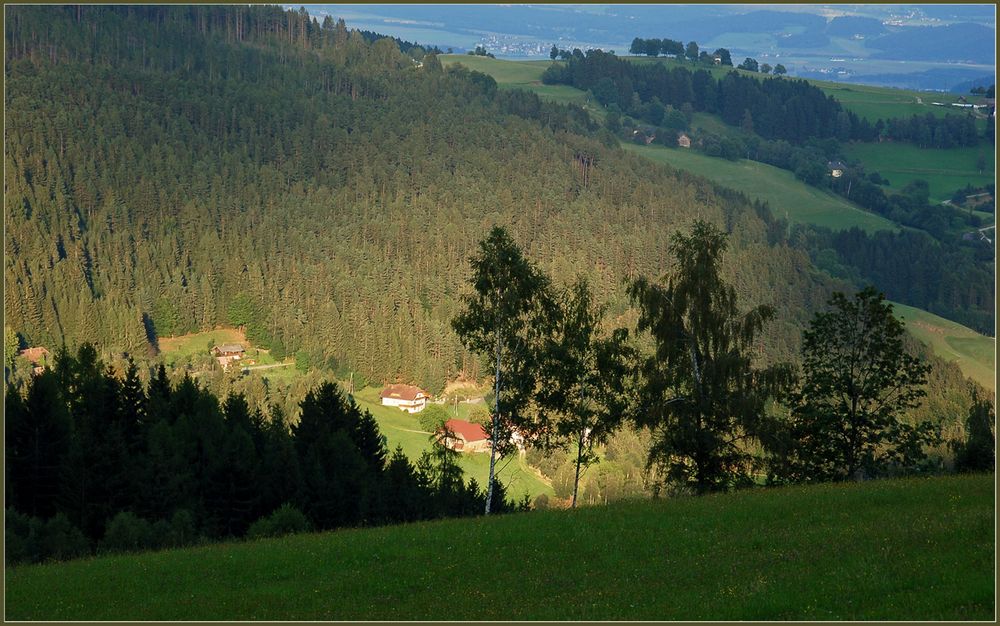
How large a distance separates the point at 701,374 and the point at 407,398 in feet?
261

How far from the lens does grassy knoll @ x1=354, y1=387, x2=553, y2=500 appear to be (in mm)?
85625

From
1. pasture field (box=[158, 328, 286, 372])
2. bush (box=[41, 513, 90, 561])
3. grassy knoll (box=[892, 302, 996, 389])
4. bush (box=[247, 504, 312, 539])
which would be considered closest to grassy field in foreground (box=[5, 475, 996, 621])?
bush (box=[41, 513, 90, 561])

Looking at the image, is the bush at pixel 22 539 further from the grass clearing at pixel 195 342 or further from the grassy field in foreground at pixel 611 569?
the grass clearing at pixel 195 342

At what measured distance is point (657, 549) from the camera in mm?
22875

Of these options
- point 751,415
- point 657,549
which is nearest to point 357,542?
point 657,549

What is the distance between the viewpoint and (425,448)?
97.6 metres

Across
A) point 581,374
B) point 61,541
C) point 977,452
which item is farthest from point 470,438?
point 61,541

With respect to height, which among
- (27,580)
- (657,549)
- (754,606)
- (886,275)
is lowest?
(886,275)

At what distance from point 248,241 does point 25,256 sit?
35810mm

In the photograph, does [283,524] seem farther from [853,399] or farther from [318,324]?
[318,324]

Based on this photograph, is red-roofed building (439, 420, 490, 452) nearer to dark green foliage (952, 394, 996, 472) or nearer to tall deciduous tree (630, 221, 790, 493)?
tall deciduous tree (630, 221, 790, 493)

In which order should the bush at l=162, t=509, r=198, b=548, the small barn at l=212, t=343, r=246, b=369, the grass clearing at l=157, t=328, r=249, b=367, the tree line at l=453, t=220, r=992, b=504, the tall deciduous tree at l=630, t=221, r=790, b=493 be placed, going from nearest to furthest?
the bush at l=162, t=509, r=198, b=548
the tree line at l=453, t=220, r=992, b=504
the tall deciduous tree at l=630, t=221, r=790, b=493
the small barn at l=212, t=343, r=246, b=369
the grass clearing at l=157, t=328, r=249, b=367

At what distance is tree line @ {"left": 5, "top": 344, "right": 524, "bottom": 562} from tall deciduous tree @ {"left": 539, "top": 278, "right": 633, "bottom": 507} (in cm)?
671

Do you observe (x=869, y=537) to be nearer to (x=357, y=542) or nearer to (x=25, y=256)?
(x=357, y=542)
